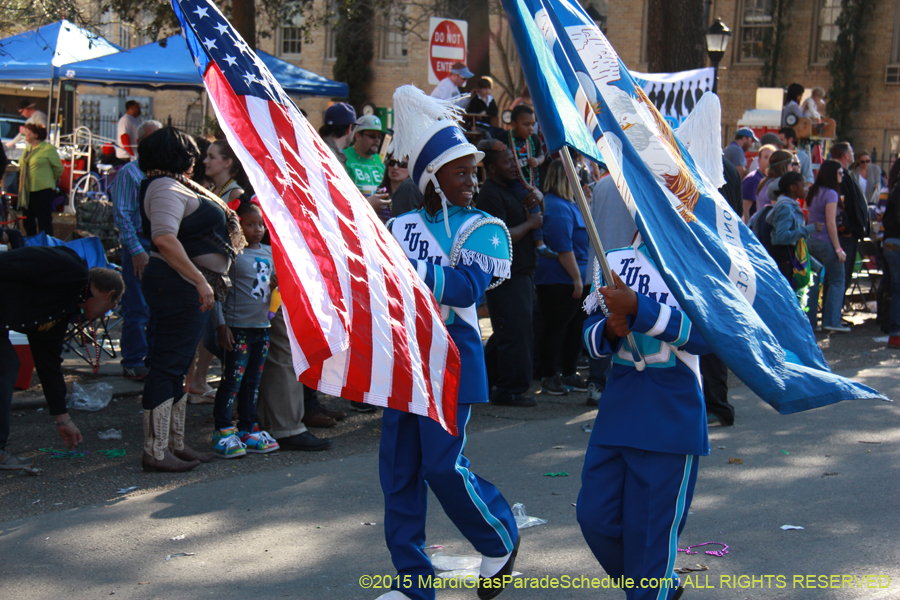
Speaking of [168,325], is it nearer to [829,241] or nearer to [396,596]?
[396,596]

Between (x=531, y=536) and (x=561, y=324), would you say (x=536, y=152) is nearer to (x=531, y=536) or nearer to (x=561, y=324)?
(x=561, y=324)

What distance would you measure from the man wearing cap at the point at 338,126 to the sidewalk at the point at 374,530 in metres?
2.86

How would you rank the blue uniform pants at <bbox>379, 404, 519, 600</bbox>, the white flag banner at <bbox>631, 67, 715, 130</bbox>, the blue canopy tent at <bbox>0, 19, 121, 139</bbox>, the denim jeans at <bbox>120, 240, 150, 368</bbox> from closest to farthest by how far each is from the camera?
the blue uniform pants at <bbox>379, 404, 519, 600</bbox>, the denim jeans at <bbox>120, 240, 150, 368</bbox>, the white flag banner at <bbox>631, 67, 715, 130</bbox>, the blue canopy tent at <bbox>0, 19, 121, 139</bbox>

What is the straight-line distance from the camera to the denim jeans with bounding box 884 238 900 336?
9.95 m

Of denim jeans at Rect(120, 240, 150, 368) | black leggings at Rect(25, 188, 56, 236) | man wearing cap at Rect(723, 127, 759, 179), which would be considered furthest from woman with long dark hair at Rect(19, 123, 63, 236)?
man wearing cap at Rect(723, 127, 759, 179)

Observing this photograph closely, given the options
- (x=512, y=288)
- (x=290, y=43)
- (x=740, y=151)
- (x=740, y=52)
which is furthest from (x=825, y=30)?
(x=512, y=288)

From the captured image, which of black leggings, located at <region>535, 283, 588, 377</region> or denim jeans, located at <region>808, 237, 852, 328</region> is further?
denim jeans, located at <region>808, 237, 852, 328</region>

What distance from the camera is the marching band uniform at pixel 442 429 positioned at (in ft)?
11.5

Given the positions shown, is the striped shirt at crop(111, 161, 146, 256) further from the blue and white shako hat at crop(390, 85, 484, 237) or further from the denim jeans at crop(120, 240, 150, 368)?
the blue and white shako hat at crop(390, 85, 484, 237)

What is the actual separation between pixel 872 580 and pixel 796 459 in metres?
1.98

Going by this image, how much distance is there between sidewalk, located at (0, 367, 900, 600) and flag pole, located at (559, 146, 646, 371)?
1.31 m

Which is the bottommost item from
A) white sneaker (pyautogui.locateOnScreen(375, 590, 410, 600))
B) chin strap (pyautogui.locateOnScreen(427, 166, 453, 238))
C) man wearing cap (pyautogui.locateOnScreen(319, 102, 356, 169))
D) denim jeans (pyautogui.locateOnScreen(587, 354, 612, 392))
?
denim jeans (pyautogui.locateOnScreen(587, 354, 612, 392))

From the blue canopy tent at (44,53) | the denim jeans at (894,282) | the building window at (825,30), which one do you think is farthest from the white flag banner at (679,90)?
the building window at (825,30)

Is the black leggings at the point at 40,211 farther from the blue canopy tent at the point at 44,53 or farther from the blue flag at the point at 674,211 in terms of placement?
the blue flag at the point at 674,211
